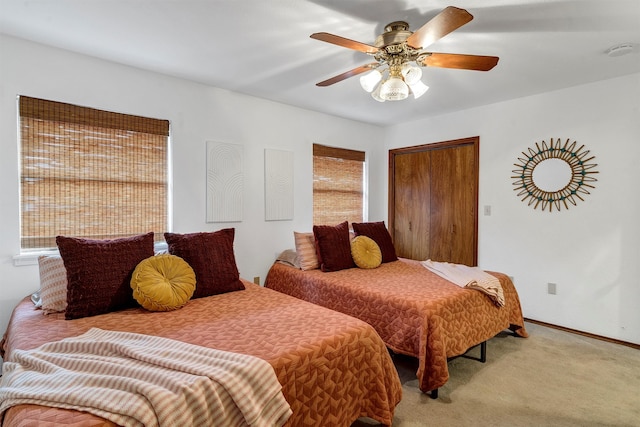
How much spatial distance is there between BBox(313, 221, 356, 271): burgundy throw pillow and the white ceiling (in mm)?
1462

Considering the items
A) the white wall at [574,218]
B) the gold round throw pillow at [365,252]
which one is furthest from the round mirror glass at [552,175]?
the gold round throw pillow at [365,252]

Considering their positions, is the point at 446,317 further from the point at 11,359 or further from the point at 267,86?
the point at 267,86

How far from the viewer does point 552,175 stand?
336 centimetres

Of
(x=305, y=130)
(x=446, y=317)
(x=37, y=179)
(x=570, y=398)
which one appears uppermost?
(x=305, y=130)

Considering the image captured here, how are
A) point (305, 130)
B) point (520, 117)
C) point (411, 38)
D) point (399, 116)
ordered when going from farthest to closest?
point (399, 116) < point (305, 130) < point (520, 117) < point (411, 38)

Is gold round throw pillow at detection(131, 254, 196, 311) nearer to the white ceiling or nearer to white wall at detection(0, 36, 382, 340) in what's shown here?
white wall at detection(0, 36, 382, 340)

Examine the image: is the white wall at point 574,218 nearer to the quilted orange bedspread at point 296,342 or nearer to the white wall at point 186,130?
the white wall at point 186,130

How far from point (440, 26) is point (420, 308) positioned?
1.66m

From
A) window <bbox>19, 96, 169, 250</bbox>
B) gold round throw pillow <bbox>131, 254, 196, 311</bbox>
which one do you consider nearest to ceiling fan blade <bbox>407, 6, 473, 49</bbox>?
gold round throw pillow <bbox>131, 254, 196, 311</bbox>

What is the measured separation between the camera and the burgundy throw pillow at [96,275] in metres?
1.93

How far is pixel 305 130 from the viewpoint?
13.1 feet

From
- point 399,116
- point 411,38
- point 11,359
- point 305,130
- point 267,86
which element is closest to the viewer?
point 11,359

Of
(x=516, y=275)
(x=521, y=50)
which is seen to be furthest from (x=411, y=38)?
(x=516, y=275)

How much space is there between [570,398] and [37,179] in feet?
13.0
